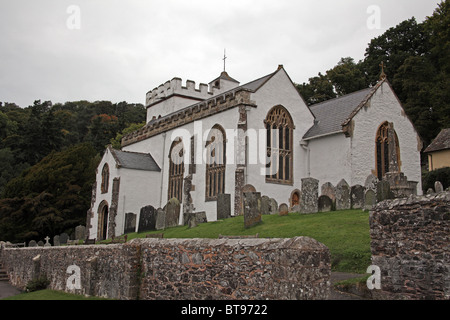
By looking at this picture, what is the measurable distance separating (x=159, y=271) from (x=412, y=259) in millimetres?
5343

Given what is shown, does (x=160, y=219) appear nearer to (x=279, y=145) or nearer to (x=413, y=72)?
(x=279, y=145)

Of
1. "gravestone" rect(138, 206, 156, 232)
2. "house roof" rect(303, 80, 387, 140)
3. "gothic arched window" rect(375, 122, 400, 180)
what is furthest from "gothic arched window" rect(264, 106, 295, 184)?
"gravestone" rect(138, 206, 156, 232)

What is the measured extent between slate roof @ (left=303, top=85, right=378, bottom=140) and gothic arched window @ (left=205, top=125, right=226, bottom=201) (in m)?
5.62

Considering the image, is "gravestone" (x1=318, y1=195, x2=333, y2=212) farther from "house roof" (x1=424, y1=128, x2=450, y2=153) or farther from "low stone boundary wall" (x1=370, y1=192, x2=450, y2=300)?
"house roof" (x1=424, y1=128, x2=450, y2=153)

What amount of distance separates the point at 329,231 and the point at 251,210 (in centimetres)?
427

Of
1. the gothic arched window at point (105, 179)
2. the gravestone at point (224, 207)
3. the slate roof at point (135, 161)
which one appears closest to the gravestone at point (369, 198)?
the gravestone at point (224, 207)

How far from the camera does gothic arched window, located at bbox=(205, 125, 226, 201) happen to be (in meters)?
28.9

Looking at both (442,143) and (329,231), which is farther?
(442,143)

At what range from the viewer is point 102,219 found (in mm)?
36688

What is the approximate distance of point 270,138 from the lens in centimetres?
2844

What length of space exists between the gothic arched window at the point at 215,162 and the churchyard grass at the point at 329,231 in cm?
801

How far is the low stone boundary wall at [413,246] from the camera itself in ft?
26.0

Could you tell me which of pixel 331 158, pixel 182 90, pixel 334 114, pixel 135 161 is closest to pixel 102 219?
pixel 135 161
